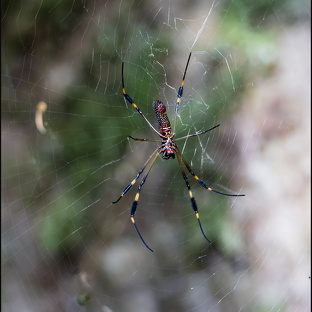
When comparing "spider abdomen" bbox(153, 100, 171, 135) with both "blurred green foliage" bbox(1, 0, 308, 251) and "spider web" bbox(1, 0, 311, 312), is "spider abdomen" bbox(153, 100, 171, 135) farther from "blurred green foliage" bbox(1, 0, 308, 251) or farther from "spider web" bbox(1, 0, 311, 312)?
"blurred green foliage" bbox(1, 0, 308, 251)

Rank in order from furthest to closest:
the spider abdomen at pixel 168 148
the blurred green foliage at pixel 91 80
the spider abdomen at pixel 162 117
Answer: the blurred green foliage at pixel 91 80
the spider abdomen at pixel 168 148
the spider abdomen at pixel 162 117

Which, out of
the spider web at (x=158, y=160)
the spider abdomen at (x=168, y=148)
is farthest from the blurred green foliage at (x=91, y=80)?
the spider abdomen at (x=168, y=148)

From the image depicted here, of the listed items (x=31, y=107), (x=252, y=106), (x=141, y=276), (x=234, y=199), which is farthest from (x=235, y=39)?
(x=141, y=276)

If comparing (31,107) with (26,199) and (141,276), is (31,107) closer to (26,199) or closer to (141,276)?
(26,199)

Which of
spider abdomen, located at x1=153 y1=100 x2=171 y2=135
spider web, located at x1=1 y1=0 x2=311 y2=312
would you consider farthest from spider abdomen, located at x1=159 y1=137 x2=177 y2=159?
spider web, located at x1=1 y1=0 x2=311 y2=312

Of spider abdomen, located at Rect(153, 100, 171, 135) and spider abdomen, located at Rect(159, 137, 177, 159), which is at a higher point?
spider abdomen, located at Rect(153, 100, 171, 135)

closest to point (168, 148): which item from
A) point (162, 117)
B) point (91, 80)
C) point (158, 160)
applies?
point (162, 117)

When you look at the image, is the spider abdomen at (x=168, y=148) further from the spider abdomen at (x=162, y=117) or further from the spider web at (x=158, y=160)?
the spider web at (x=158, y=160)

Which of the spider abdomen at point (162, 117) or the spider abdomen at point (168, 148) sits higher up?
the spider abdomen at point (162, 117)
